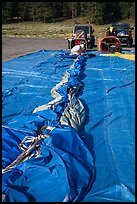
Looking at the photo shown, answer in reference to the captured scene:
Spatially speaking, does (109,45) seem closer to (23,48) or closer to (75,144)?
(23,48)

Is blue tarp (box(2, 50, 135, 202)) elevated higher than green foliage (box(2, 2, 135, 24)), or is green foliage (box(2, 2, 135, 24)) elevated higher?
green foliage (box(2, 2, 135, 24))

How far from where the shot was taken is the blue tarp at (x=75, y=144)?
11.7 ft

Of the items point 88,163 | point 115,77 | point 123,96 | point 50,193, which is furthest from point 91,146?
point 115,77

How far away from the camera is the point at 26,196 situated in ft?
11.1

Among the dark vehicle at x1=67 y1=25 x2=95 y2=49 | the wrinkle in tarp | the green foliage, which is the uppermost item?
the green foliage

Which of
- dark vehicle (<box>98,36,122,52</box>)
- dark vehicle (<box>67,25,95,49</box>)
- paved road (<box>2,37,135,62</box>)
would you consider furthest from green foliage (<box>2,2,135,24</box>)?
dark vehicle (<box>98,36,122,52</box>)

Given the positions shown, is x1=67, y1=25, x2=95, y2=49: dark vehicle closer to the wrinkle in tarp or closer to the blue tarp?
the blue tarp

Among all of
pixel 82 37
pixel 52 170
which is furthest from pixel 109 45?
pixel 52 170

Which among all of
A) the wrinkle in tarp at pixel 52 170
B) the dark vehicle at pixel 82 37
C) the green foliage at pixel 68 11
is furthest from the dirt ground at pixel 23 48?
the green foliage at pixel 68 11

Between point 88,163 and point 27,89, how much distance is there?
435 centimetres

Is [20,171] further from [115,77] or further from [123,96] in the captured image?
[115,77]

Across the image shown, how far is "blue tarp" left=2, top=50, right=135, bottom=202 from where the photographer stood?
11.7 feet

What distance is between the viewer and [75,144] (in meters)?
4.43


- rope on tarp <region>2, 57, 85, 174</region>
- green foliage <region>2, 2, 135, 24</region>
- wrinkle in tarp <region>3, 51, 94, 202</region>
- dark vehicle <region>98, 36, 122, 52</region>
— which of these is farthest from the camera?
green foliage <region>2, 2, 135, 24</region>
